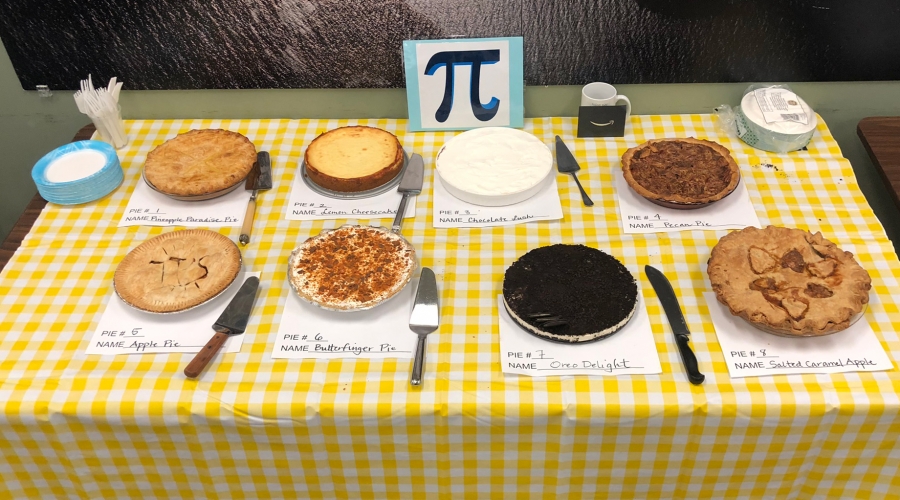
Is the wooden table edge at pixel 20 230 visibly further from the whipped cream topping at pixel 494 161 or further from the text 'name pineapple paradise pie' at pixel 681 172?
the text 'name pineapple paradise pie' at pixel 681 172

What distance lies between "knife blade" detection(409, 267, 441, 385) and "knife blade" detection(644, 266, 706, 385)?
43 centimetres

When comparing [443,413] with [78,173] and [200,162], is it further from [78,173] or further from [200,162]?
[78,173]

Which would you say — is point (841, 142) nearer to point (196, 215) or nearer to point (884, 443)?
point (884, 443)

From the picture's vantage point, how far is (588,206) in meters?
1.52

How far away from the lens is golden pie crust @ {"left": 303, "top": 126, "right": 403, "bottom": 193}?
5.03 ft

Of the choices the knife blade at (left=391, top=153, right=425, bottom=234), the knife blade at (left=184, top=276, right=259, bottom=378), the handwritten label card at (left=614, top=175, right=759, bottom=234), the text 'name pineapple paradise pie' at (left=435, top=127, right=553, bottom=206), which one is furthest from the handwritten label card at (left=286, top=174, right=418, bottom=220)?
the handwritten label card at (left=614, top=175, right=759, bottom=234)

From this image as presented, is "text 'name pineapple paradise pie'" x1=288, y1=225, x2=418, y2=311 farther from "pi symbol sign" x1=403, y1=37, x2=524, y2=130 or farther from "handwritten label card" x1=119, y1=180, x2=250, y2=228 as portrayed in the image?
"pi symbol sign" x1=403, y1=37, x2=524, y2=130

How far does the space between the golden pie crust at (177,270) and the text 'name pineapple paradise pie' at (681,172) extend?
0.88m

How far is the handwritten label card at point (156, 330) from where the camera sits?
1258 mm

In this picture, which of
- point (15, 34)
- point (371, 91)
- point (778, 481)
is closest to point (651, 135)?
point (371, 91)

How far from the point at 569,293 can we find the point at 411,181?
49cm

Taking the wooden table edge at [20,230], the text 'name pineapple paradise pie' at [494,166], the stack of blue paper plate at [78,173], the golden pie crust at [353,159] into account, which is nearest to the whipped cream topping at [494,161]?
the text 'name pineapple paradise pie' at [494,166]

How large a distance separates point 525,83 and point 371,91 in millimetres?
401

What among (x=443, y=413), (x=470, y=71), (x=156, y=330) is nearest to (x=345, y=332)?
(x=443, y=413)
